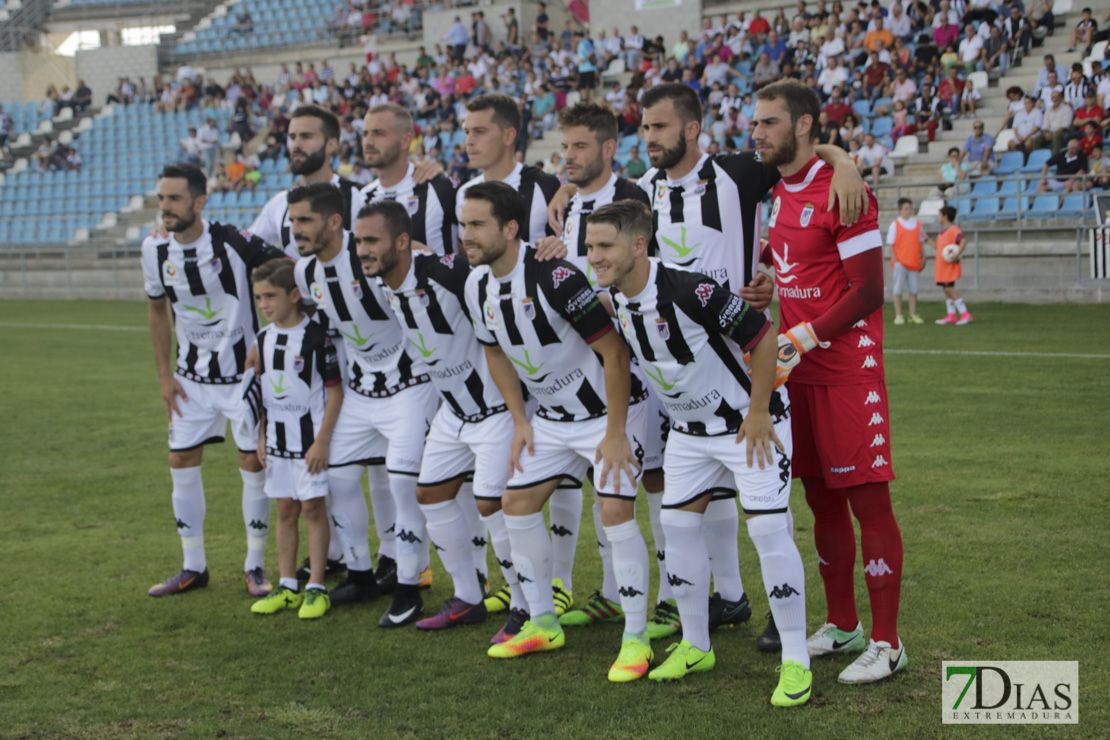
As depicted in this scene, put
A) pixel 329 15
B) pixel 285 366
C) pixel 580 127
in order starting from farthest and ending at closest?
1. pixel 329 15
2. pixel 285 366
3. pixel 580 127

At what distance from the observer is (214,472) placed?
28.1ft

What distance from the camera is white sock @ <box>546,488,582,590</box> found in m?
5.14

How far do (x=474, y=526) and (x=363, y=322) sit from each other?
1223mm

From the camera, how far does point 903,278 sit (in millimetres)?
16469

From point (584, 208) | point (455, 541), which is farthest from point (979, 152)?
point (455, 541)

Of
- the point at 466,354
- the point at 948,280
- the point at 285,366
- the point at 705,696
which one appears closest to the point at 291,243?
the point at 285,366

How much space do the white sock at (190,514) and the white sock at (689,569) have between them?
2896mm

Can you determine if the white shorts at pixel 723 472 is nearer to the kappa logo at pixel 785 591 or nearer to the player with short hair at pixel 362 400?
the kappa logo at pixel 785 591

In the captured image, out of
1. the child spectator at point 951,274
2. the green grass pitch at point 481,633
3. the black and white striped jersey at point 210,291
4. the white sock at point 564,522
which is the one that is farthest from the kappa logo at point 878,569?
the child spectator at point 951,274

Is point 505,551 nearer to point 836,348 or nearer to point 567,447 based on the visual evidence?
point 567,447

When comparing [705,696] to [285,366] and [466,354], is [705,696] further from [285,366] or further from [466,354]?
[285,366]

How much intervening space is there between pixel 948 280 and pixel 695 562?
12.8 m

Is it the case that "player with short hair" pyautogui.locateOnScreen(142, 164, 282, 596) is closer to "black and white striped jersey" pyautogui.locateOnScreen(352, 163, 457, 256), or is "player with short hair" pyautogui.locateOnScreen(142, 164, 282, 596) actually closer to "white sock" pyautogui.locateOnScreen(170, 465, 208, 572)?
"white sock" pyautogui.locateOnScreen(170, 465, 208, 572)

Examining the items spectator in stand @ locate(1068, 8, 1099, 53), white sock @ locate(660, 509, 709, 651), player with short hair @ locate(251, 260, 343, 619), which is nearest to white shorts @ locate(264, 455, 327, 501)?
player with short hair @ locate(251, 260, 343, 619)
